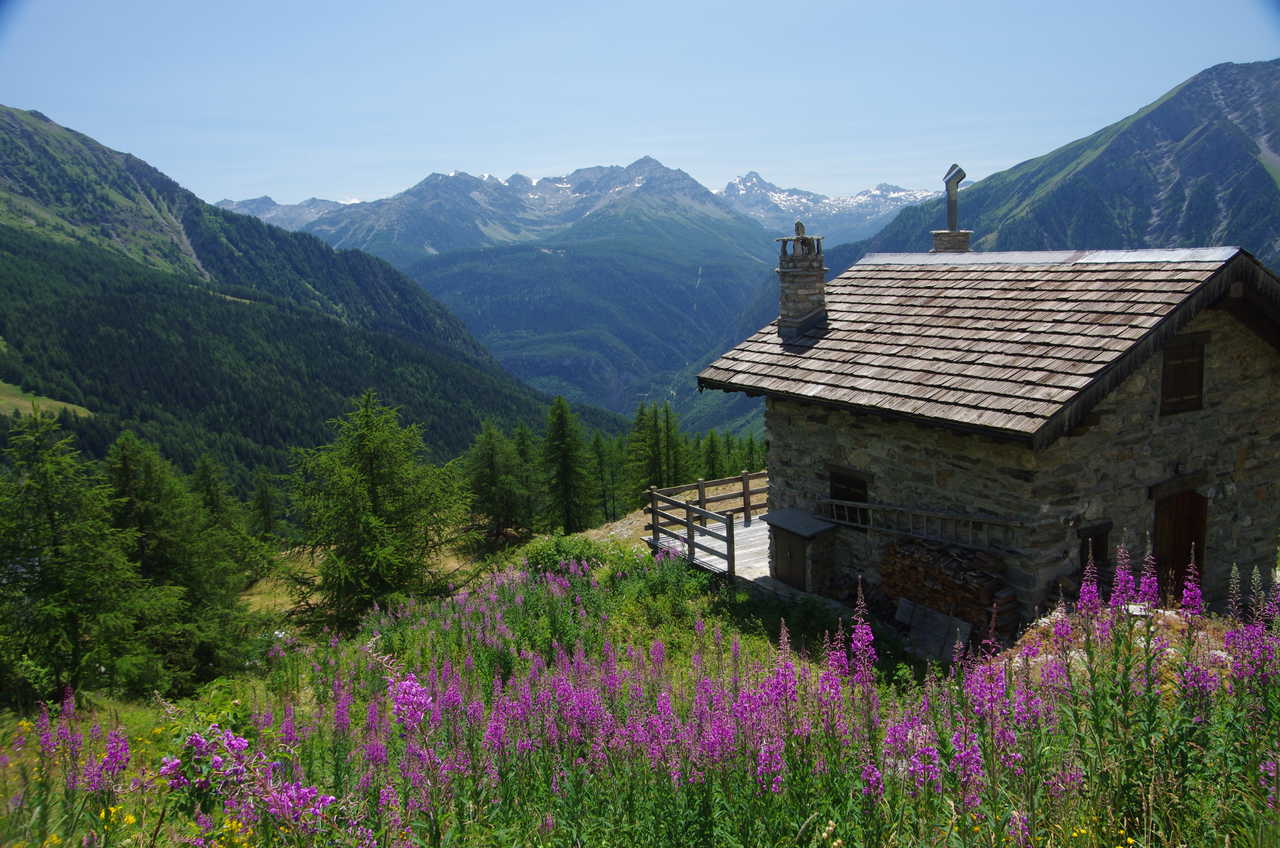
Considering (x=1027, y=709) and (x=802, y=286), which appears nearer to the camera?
(x=1027, y=709)

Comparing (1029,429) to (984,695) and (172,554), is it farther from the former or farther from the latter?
(172,554)

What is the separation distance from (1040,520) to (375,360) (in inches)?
6503

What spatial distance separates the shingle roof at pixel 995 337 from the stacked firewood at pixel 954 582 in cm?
208

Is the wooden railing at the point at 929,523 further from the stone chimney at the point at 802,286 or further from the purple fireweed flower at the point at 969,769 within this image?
the purple fireweed flower at the point at 969,769

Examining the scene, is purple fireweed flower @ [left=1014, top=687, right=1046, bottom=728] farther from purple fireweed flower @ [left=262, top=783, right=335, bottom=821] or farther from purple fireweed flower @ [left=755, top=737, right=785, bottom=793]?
purple fireweed flower @ [left=262, top=783, right=335, bottom=821]

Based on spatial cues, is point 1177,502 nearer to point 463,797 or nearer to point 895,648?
point 895,648

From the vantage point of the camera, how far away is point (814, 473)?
13812 mm

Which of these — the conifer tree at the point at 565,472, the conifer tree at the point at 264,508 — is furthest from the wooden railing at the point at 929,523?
the conifer tree at the point at 264,508

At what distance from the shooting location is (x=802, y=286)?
15.1 m

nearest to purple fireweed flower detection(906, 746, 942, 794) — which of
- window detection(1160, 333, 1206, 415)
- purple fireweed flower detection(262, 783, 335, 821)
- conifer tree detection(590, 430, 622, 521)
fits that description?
purple fireweed flower detection(262, 783, 335, 821)

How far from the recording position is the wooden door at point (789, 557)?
1348 centimetres

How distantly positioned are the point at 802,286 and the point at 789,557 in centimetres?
543

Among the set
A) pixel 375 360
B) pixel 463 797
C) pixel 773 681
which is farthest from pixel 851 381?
pixel 375 360

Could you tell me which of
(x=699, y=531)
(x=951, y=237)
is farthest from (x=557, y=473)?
(x=951, y=237)
